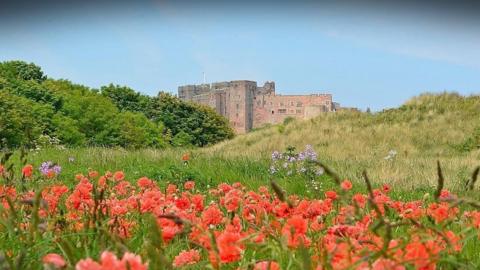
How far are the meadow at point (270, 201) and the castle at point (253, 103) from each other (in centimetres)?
6428

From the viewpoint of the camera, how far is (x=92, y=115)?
4484cm

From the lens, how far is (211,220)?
97.7 inches

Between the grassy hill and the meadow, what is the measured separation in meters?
0.09

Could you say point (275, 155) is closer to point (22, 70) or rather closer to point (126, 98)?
point (22, 70)

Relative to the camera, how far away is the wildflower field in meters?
1.26

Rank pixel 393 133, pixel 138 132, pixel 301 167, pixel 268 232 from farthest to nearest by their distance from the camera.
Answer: pixel 138 132 < pixel 393 133 < pixel 301 167 < pixel 268 232

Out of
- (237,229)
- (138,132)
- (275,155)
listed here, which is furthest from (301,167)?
(138,132)

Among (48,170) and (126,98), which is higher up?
(126,98)

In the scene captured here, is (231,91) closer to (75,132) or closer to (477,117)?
(75,132)

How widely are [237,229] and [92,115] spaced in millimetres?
43886

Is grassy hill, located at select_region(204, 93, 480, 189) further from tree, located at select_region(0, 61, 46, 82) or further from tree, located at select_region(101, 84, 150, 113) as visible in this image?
tree, located at select_region(101, 84, 150, 113)

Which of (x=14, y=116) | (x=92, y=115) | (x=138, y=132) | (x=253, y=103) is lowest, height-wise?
(x=138, y=132)

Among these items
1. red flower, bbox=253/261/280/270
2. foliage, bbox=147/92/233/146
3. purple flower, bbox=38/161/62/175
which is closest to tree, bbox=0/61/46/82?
foliage, bbox=147/92/233/146

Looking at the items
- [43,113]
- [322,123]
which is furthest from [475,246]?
[43,113]
